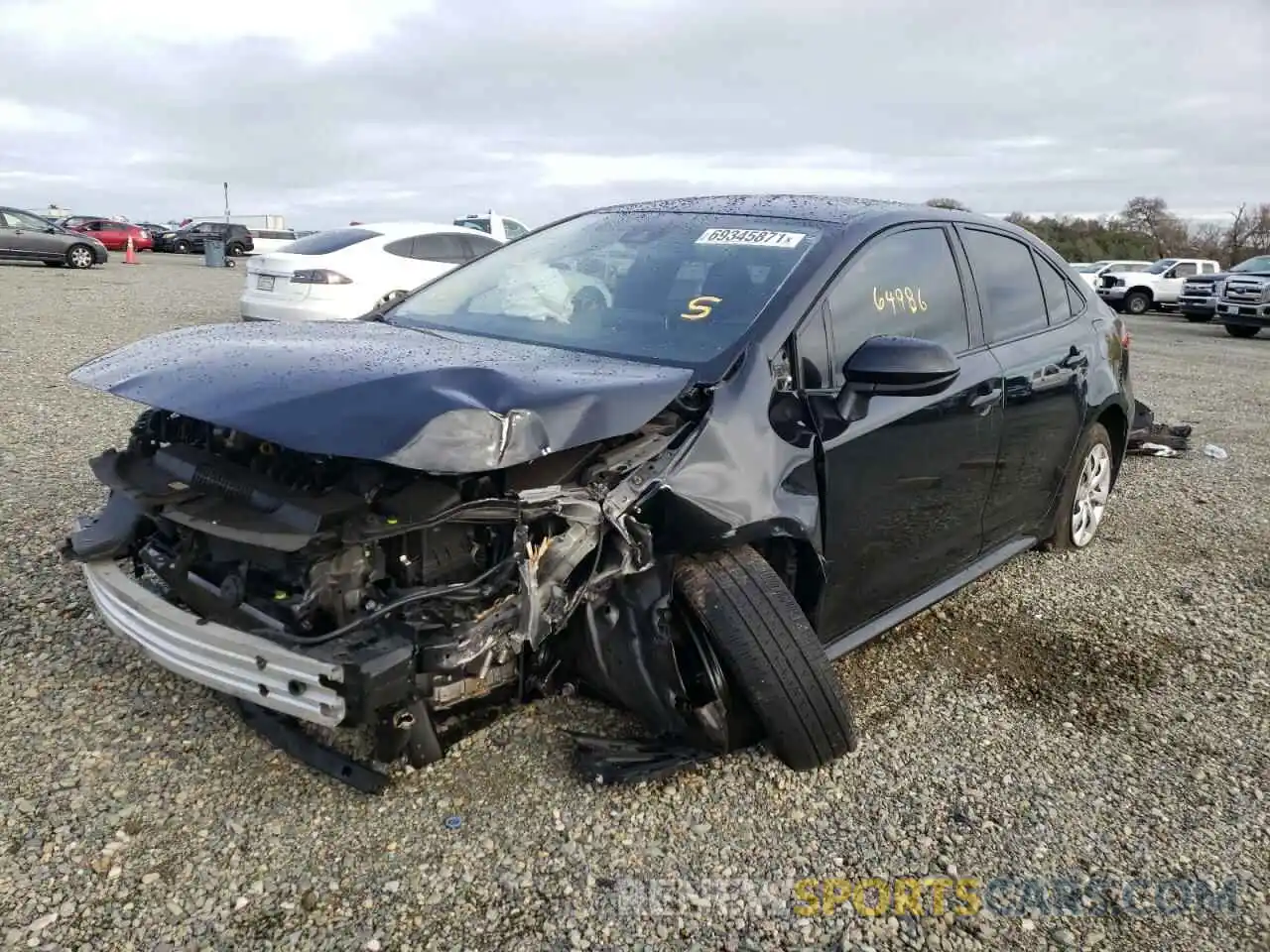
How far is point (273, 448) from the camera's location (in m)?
2.64

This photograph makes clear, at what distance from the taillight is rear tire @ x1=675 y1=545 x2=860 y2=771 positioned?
800 cm

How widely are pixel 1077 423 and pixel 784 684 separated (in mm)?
2471

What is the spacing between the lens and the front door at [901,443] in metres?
3.01

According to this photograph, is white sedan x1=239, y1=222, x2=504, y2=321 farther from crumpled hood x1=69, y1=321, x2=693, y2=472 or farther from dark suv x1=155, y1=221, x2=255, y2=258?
dark suv x1=155, y1=221, x2=255, y2=258

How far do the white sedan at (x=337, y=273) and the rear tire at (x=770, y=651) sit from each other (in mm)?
7230

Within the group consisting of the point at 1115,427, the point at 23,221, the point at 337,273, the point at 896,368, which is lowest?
the point at 1115,427

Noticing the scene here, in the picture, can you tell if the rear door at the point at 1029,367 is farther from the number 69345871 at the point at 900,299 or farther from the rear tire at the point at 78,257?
the rear tire at the point at 78,257

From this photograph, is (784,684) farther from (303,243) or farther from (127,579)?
(303,243)

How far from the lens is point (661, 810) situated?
2672 millimetres

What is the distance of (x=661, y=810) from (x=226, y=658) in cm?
121

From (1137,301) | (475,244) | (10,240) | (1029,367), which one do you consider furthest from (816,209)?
(1137,301)

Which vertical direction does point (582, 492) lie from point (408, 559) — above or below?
above

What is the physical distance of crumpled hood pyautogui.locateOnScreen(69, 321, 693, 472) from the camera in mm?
2123

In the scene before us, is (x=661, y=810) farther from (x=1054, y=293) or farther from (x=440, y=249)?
(x=440, y=249)
